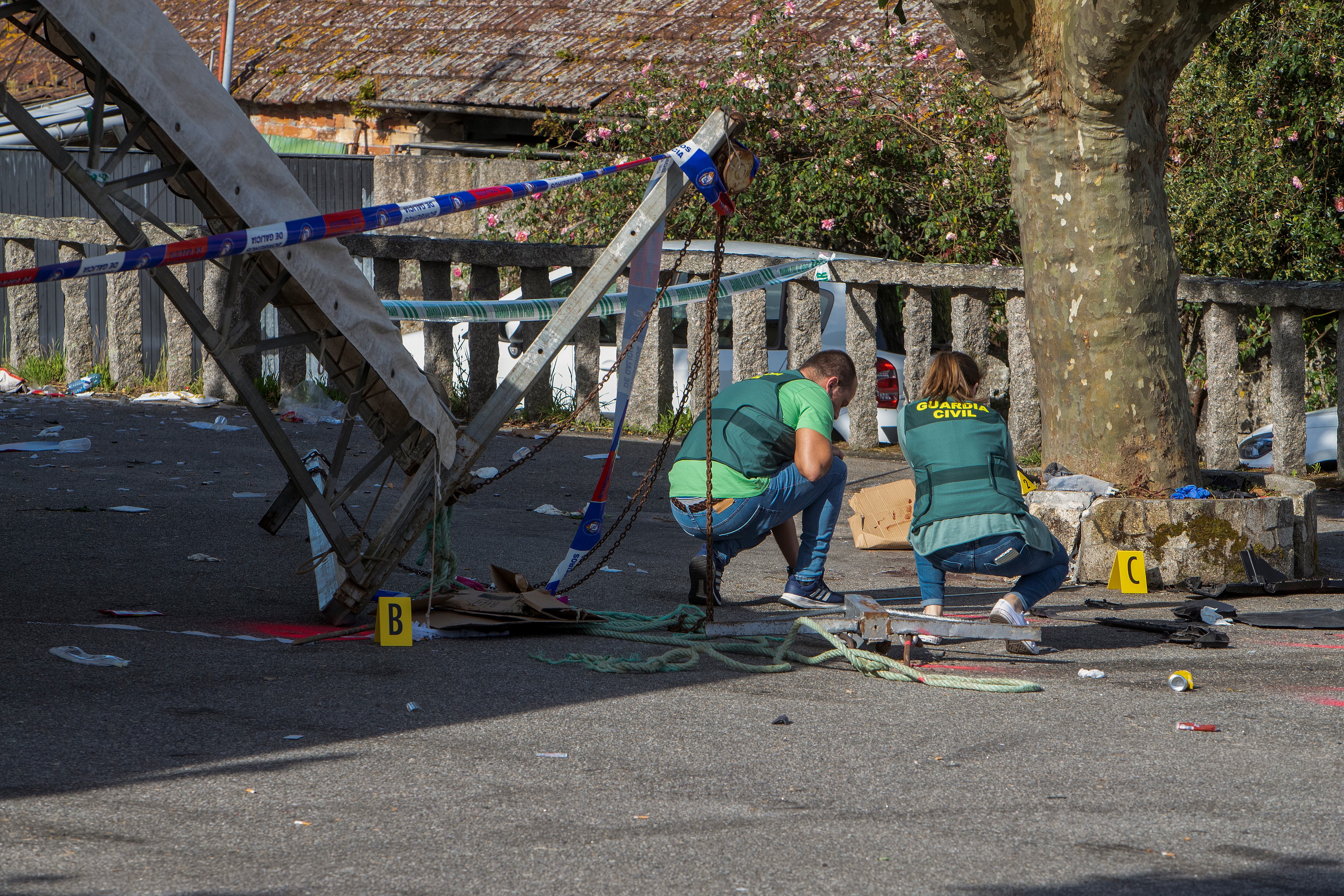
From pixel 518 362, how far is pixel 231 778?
2.34 m

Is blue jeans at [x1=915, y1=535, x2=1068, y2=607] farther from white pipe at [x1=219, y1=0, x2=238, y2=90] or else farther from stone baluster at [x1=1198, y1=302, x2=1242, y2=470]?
white pipe at [x1=219, y1=0, x2=238, y2=90]

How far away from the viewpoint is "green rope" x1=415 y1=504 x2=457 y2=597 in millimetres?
5672

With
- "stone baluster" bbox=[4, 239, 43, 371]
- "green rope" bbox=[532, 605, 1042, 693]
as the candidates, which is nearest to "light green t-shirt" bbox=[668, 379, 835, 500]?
"green rope" bbox=[532, 605, 1042, 693]

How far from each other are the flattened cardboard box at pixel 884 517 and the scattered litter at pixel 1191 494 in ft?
4.67

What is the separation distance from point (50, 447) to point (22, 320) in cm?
378

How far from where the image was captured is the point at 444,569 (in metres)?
5.94

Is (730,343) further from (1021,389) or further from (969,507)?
(969,507)

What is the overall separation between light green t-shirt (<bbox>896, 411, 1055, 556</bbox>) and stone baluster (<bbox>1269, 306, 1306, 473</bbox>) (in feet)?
14.8

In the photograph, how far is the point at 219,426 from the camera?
10.6 m

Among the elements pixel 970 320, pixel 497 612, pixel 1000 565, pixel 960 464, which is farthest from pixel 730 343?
pixel 497 612

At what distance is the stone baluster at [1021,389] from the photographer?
1048cm

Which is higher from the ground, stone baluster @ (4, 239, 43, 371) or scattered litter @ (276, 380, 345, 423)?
stone baluster @ (4, 239, 43, 371)

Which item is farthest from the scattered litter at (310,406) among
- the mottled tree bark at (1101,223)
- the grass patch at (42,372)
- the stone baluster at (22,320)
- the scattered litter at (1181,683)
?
the scattered litter at (1181,683)

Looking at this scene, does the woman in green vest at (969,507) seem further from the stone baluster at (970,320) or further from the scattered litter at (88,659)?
the stone baluster at (970,320)
